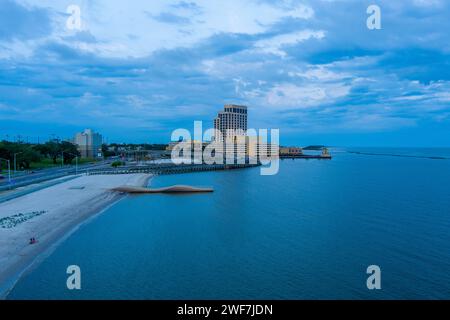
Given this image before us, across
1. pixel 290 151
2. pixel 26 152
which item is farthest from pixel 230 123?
pixel 26 152

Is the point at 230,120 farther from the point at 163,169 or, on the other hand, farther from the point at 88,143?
the point at 163,169

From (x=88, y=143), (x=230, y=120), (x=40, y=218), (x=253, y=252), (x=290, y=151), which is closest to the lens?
(x=253, y=252)

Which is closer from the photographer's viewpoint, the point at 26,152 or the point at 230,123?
the point at 26,152

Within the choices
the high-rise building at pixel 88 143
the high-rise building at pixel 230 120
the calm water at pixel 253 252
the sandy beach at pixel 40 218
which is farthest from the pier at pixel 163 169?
the high-rise building at pixel 230 120

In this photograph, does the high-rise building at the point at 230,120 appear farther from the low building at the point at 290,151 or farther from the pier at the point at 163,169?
the pier at the point at 163,169

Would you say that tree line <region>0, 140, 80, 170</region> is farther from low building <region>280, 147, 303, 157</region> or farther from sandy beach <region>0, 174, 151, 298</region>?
low building <region>280, 147, 303, 157</region>
